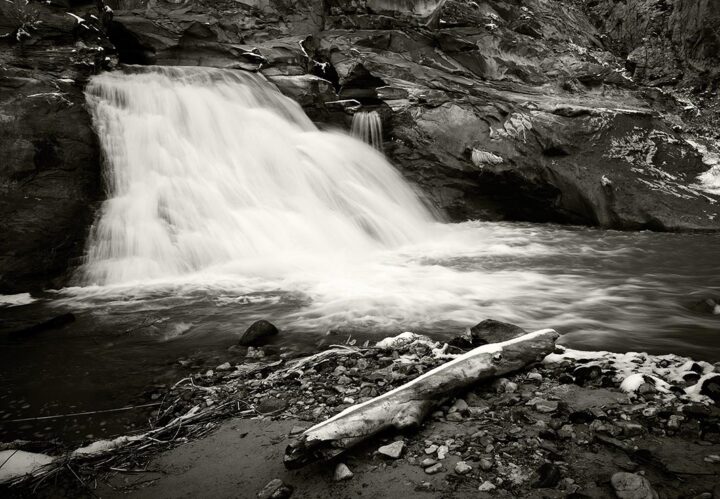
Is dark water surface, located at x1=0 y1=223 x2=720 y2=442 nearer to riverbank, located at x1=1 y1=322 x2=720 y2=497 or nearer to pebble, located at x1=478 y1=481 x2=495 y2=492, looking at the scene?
riverbank, located at x1=1 y1=322 x2=720 y2=497

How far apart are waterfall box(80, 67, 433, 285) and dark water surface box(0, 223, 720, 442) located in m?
1.06

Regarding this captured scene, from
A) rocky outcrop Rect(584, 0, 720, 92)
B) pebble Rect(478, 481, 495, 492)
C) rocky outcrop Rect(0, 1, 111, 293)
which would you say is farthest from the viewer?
rocky outcrop Rect(584, 0, 720, 92)

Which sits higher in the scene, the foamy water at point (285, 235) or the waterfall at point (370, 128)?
the waterfall at point (370, 128)

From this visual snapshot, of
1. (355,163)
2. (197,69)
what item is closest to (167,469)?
(355,163)

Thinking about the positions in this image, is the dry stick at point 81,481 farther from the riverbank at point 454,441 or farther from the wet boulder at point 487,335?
the wet boulder at point 487,335

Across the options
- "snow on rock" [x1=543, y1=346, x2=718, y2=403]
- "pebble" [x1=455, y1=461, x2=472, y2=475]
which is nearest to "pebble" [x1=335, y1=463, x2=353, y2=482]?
"pebble" [x1=455, y1=461, x2=472, y2=475]

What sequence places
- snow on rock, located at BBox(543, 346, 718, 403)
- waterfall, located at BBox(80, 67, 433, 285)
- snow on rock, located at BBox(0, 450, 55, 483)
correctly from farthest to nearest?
waterfall, located at BBox(80, 67, 433, 285) < snow on rock, located at BBox(543, 346, 718, 403) < snow on rock, located at BBox(0, 450, 55, 483)

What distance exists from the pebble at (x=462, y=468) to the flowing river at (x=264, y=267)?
2151 mm

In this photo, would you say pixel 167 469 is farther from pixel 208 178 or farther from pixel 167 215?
pixel 208 178

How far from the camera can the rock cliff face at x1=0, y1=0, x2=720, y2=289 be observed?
7266 mm

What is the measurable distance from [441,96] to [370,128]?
2068mm

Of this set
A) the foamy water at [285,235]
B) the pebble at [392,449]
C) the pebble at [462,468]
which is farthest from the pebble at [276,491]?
the foamy water at [285,235]

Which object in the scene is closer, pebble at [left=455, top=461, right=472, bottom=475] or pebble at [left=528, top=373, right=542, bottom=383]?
pebble at [left=455, top=461, right=472, bottom=475]

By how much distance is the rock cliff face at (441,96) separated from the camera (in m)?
7.27
